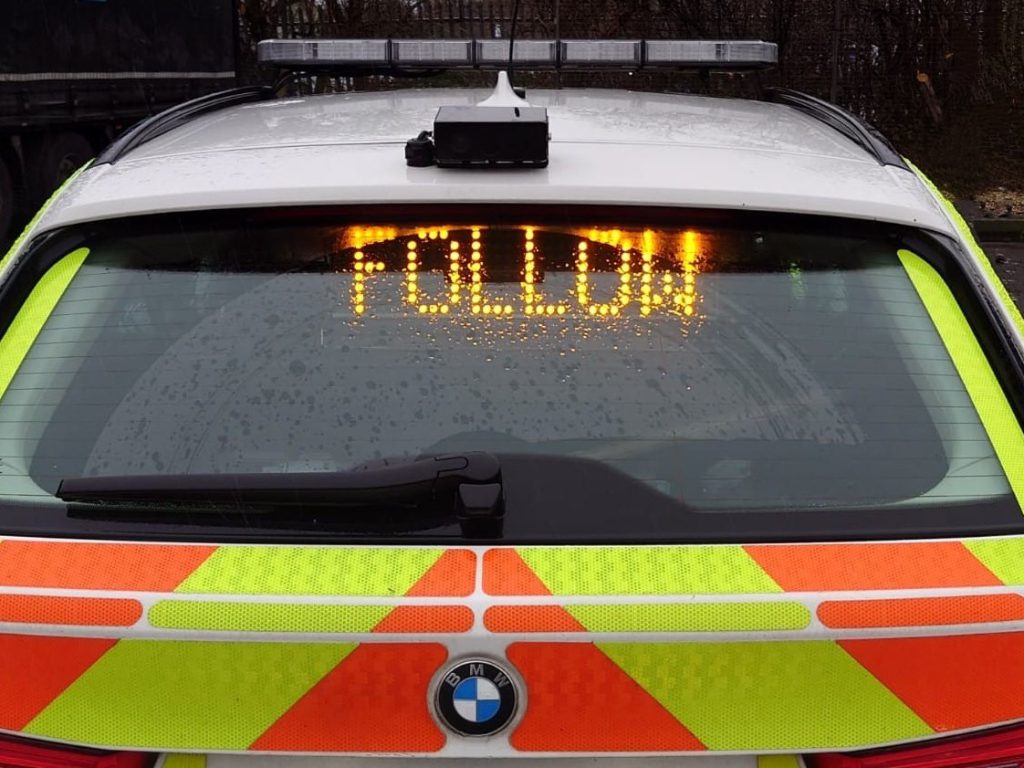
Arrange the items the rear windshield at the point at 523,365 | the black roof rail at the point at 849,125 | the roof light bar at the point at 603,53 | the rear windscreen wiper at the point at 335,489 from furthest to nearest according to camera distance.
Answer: the roof light bar at the point at 603,53 < the black roof rail at the point at 849,125 < the rear windshield at the point at 523,365 < the rear windscreen wiper at the point at 335,489

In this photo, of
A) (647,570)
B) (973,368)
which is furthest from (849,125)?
(647,570)

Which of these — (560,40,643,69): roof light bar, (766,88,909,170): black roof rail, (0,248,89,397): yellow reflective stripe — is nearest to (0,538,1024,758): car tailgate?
(0,248,89,397): yellow reflective stripe

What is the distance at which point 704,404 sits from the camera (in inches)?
68.4

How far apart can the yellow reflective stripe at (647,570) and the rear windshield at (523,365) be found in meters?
0.07

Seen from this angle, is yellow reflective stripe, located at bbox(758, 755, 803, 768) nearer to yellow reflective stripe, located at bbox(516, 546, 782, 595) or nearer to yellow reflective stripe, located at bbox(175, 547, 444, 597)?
yellow reflective stripe, located at bbox(516, 546, 782, 595)

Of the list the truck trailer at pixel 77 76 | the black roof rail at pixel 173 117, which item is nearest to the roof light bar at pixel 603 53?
the black roof rail at pixel 173 117

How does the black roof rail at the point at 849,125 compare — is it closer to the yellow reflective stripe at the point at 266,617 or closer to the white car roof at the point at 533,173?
the white car roof at the point at 533,173

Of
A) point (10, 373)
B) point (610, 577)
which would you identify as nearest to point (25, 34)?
point (10, 373)

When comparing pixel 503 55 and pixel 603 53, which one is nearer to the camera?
→ pixel 503 55

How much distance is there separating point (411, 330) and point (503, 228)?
22cm

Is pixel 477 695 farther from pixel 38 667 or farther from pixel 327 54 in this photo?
pixel 327 54

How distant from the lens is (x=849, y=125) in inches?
101

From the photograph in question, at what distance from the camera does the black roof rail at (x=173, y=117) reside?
224 centimetres

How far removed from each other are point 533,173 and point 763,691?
0.88 meters
